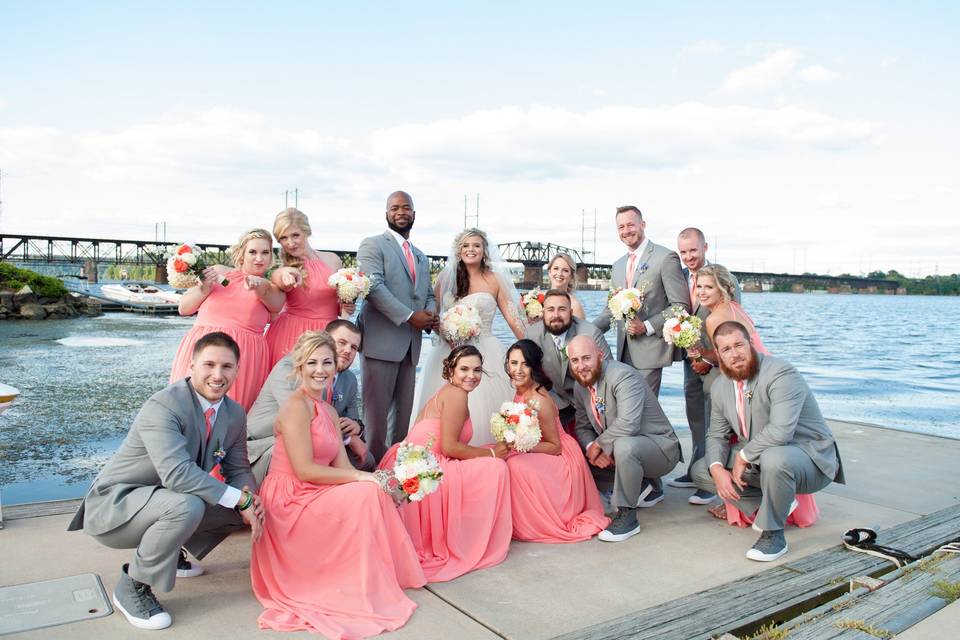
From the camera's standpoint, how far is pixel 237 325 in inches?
213

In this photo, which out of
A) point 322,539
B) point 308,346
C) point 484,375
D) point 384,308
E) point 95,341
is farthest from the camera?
point 95,341

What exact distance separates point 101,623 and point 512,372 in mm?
3184

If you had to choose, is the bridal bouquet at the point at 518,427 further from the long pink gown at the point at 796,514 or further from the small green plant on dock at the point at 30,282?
the small green plant on dock at the point at 30,282

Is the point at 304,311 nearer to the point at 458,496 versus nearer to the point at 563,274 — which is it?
the point at 458,496

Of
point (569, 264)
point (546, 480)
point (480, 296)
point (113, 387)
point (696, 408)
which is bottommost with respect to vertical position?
point (113, 387)

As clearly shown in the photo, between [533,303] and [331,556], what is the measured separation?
11.1 feet

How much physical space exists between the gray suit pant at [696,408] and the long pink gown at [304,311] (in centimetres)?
323

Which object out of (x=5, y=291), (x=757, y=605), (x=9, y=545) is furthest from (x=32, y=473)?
(x=5, y=291)

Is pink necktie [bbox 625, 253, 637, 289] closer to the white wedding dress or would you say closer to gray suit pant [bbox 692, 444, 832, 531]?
the white wedding dress

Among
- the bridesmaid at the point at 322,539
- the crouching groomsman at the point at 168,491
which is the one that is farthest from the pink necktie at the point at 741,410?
the crouching groomsman at the point at 168,491

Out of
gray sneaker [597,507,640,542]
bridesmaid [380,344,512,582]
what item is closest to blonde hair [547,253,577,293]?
bridesmaid [380,344,512,582]

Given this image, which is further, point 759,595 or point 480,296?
point 480,296

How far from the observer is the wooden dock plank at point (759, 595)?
3566 mm

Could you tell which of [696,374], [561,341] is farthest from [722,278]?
[561,341]
